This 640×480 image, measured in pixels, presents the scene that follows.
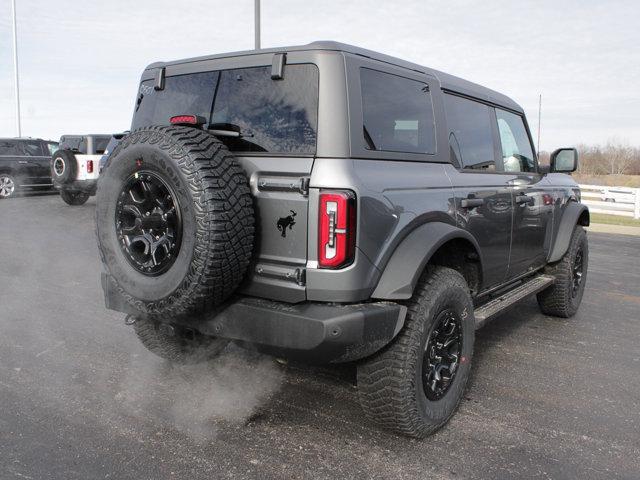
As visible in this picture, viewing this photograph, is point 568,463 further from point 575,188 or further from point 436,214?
point 575,188

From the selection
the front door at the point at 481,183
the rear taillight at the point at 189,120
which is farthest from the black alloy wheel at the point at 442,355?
the rear taillight at the point at 189,120

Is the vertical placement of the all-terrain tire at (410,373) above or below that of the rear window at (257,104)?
below

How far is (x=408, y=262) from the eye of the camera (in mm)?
2730

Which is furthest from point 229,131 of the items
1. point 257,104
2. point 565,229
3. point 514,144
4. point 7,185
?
point 7,185

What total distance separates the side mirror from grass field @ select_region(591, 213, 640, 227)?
38.3ft

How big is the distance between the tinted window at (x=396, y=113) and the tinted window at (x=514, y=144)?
1216mm

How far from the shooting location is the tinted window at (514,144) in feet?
14.1

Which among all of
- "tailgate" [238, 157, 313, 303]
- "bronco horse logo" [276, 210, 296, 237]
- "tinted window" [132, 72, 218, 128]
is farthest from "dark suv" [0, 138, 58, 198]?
"bronco horse logo" [276, 210, 296, 237]

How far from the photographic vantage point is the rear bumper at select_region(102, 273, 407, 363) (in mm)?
2502

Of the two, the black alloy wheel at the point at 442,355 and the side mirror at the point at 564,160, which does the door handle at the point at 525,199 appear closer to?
the side mirror at the point at 564,160

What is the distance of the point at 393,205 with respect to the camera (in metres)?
2.72

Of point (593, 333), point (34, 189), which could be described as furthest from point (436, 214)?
point (34, 189)

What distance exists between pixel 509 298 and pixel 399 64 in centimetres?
198

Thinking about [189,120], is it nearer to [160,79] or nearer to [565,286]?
[160,79]
